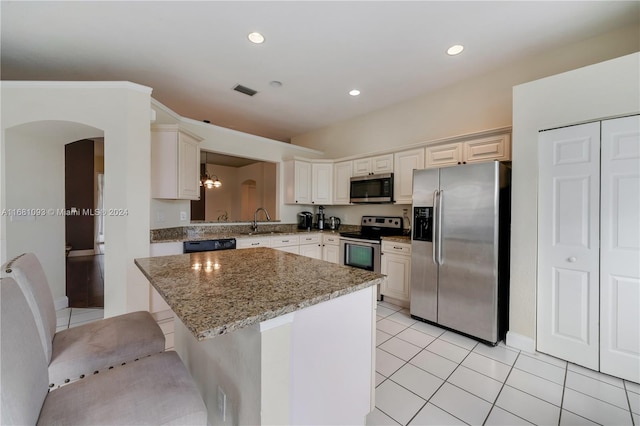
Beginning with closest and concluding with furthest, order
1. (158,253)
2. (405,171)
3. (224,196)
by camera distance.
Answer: (158,253) < (405,171) < (224,196)

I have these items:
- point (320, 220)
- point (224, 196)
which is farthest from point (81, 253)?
point (320, 220)

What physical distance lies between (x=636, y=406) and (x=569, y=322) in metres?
0.57

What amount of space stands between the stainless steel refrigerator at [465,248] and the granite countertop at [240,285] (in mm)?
1585

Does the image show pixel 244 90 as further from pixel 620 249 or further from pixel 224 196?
pixel 224 196

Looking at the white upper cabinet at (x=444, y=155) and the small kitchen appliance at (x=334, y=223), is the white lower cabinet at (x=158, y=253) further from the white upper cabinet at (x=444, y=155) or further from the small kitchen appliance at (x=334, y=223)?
the white upper cabinet at (x=444, y=155)

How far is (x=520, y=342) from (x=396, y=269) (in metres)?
1.36

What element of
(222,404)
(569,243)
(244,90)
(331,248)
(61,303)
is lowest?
(61,303)

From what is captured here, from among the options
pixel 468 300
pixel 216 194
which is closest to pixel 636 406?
pixel 468 300

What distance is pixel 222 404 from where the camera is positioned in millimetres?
1212

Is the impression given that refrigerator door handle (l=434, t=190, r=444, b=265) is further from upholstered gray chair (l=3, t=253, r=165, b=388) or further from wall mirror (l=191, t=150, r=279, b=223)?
wall mirror (l=191, t=150, r=279, b=223)

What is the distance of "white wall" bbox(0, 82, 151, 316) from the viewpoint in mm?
2418

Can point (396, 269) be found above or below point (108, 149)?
below

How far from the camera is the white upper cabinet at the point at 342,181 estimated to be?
171 inches

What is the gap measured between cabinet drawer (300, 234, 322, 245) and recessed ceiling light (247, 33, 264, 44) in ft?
8.48
